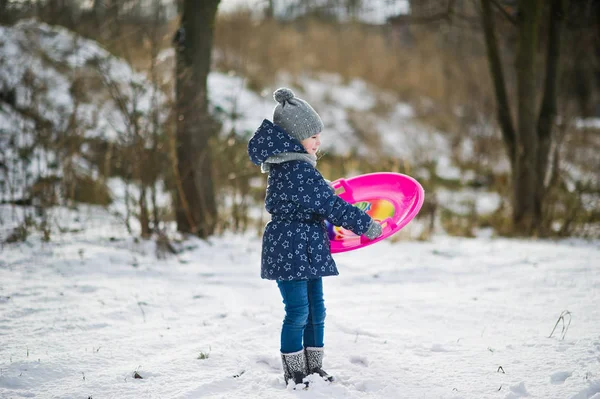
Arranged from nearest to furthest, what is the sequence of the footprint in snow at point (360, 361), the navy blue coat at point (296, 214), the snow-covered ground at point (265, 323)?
the navy blue coat at point (296, 214)
the snow-covered ground at point (265, 323)
the footprint in snow at point (360, 361)

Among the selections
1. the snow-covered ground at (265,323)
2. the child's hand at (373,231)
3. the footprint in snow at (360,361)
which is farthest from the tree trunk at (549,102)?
the child's hand at (373,231)

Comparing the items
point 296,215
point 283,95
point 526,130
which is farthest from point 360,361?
point 526,130

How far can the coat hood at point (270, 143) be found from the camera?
2.68 meters

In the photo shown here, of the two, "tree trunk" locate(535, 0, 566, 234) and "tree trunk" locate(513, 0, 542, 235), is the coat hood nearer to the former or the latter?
"tree trunk" locate(513, 0, 542, 235)

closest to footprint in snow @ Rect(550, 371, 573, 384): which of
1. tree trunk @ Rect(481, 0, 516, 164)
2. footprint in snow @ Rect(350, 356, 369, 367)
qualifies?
footprint in snow @ Rect(350, 356, 369, 367)

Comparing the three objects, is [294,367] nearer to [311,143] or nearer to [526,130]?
[311,143]

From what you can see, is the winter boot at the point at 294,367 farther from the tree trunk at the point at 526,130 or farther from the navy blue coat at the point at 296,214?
the tree trunk at the point at 526,130

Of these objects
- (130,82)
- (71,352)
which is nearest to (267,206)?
(71,352)

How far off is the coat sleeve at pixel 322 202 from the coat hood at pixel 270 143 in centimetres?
11

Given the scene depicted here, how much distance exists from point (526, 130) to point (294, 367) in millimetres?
6083

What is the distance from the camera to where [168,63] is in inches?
240

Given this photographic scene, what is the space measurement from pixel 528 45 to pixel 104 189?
19.7 ft

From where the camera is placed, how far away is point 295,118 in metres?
2.71

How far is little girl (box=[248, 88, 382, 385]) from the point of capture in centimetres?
267
